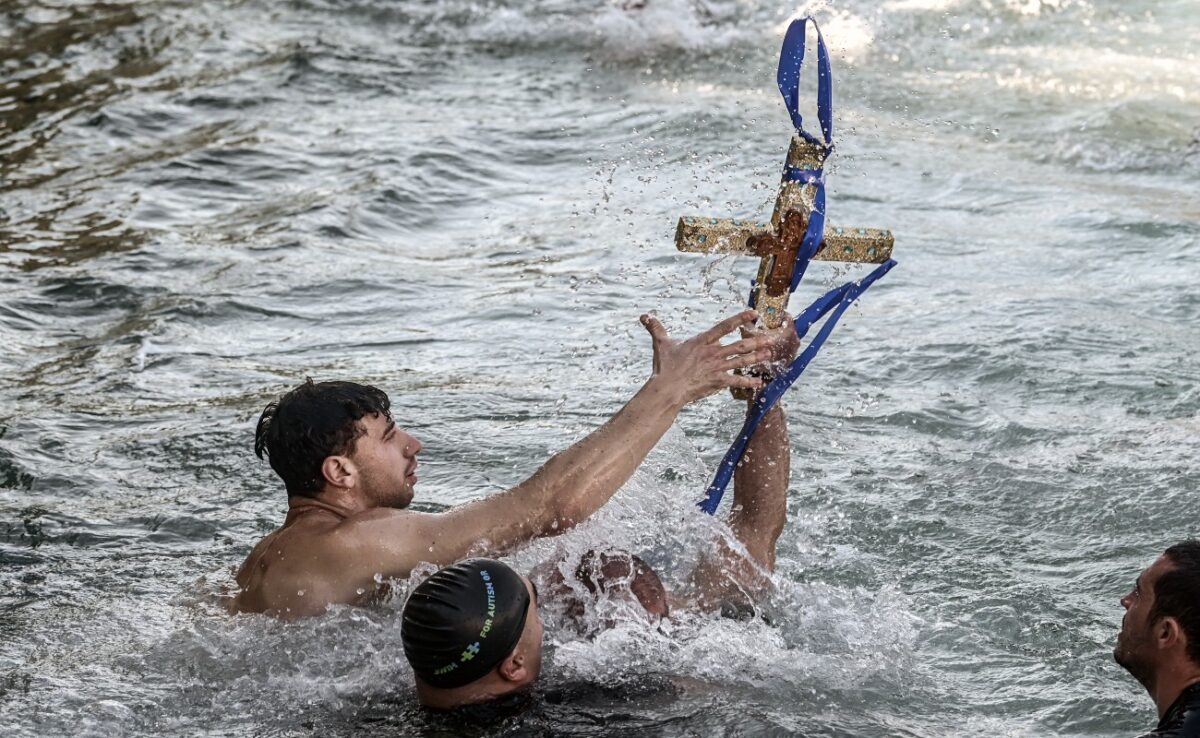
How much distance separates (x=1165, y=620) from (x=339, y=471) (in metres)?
2.46

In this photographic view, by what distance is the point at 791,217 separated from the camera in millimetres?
4668

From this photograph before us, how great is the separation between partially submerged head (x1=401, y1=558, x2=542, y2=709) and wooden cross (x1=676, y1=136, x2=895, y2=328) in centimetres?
113

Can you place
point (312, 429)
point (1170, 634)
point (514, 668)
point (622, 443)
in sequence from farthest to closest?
point (312, 429), point (622, 443), point (514, 668), point (1170, 634)

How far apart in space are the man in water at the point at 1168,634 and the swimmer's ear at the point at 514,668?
5.33ft

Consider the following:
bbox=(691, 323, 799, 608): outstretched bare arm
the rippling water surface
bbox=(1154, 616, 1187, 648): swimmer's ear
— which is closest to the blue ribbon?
the rippling water surface

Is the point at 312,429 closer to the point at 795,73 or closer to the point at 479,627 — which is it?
the point at 479,627

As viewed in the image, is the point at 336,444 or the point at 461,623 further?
the point at 336,444

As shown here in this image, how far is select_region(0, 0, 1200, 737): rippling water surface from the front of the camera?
4.99 metres

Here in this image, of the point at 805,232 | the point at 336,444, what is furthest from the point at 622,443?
the point at 336,444

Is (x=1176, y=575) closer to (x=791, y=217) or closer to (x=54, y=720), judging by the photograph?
(x=791, y=217)

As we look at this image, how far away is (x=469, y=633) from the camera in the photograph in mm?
4223

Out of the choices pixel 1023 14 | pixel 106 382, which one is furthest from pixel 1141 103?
pixel 106 382

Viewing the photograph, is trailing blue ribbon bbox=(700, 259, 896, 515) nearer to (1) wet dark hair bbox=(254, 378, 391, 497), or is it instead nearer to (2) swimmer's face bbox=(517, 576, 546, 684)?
(2) swimmer's face bbox=(517, 576, 546, 684)

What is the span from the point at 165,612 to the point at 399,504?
113 centimetres
